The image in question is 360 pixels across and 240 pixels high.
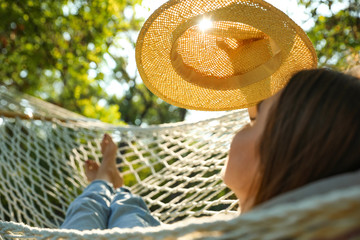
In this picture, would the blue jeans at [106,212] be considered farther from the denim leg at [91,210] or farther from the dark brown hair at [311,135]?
the dark brown hair at [311,135]

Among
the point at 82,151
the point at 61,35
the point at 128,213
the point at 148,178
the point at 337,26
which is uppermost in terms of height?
the point at 61,35

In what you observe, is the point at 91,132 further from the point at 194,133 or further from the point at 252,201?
the point at 252,201

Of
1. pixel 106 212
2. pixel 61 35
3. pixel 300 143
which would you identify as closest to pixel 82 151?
pixel 106 212

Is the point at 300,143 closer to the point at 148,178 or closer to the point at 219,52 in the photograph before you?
the point at 219,52

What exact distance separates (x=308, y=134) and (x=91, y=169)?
1.38 meters

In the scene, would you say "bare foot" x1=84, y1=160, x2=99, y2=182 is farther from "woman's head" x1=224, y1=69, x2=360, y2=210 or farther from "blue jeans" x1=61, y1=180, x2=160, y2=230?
"woman's head" x1=224, y1=69, x2=360, y2=210

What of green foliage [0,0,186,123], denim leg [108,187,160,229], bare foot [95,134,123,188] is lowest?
denim leg [108,187,160,229]

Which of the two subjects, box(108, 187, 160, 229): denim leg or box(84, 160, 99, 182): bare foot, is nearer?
box(108, 187, 160, 229): denim leg

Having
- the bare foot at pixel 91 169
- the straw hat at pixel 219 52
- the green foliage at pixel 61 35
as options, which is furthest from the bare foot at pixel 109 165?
the green foliage at pixel 61 35

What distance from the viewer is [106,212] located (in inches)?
52.5

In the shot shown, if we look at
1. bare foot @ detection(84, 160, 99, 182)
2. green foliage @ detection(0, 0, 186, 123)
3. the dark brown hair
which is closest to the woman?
the dark brown hair

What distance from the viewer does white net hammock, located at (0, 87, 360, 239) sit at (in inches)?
17.2

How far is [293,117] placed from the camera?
2.06 feet

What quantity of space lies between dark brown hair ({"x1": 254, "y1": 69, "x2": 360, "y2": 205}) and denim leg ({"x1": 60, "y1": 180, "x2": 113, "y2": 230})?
0.72m
